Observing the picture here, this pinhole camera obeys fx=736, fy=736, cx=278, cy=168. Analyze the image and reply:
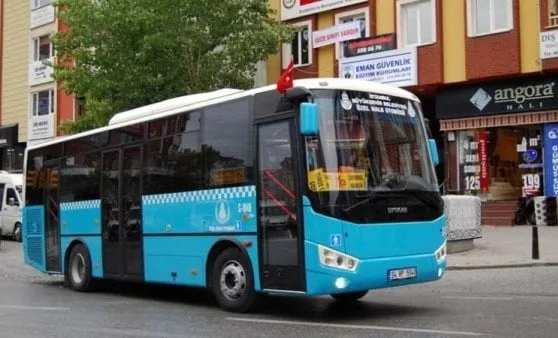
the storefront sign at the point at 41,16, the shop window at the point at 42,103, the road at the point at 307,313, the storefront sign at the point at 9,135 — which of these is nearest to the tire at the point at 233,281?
the road at the point at 307,313

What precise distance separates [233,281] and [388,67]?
54.2ft

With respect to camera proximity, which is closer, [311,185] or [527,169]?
[311,185]

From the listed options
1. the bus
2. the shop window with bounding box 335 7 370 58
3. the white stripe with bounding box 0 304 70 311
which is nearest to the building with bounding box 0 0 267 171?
the shop window with bounding box 335 7 370 58

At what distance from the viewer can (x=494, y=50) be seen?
23.0 m

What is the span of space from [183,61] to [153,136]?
1099 cm

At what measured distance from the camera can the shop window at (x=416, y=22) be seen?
80.6 feet

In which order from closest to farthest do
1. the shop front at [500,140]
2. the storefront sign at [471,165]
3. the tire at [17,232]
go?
the shop front at [500,140] → the storefront sign at [471,165] → the tire at [17,232]

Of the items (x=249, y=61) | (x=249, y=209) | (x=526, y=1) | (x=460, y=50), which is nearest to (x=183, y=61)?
(x=249, y=61)

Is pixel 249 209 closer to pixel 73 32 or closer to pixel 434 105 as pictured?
pixel 73 32

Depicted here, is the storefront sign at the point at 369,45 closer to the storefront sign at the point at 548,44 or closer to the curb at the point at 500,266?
the storefront sign at the point at 548,44

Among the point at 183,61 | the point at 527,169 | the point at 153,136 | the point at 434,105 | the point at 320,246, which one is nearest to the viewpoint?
the point at 320,246

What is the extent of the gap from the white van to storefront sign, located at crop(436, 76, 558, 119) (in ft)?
53.7

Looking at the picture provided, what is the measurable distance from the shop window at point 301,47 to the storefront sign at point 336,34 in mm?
511

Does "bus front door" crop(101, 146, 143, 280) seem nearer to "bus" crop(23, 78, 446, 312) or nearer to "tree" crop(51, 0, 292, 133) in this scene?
"bus" crop(23, 78, 446, 312)
